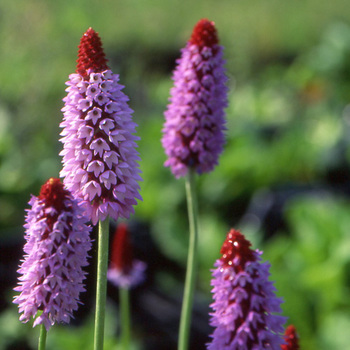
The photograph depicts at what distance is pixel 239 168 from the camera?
6.18 meters

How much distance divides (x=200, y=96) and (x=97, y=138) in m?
0.79

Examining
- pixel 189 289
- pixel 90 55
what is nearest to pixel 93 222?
pixel 90 55

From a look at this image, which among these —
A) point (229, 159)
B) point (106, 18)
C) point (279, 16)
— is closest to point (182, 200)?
point (229, 159)

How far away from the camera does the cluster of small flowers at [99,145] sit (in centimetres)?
127

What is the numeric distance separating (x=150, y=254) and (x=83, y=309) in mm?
782

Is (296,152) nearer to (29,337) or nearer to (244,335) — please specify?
(29,337)

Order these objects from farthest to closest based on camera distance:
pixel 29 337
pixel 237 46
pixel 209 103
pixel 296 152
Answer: pixel 237 46 < pixel 296 152 < pixel 29 337 < pixel 209 103

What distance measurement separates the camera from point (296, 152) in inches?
262

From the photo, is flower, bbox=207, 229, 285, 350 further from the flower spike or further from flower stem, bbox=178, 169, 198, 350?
flower stem, bbox=178, 169, 198, 350

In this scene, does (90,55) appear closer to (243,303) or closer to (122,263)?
(243,303)

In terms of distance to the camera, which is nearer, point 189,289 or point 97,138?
point 97,138

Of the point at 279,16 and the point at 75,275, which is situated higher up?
the point at 279,16

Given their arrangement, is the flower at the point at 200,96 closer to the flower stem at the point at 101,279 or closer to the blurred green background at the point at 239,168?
the flower stem at the point at 101,279

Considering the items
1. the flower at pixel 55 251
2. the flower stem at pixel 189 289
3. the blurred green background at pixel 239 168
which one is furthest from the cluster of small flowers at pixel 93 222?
the blurred green background at pixel 239 168
